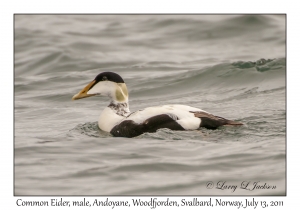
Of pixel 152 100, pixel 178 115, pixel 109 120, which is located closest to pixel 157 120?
pixel 178 115

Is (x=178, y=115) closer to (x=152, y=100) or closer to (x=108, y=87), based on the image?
(x=108, y=87)

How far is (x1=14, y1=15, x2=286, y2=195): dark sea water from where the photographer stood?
24.5ft

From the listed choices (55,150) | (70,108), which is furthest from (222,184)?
(70,108)

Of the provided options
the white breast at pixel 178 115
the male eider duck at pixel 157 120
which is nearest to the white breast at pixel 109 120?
the male eider duck at pixel 157 120

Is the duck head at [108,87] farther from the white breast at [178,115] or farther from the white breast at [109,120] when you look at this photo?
the white breast at [178,115]

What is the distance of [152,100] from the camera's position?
12.0 metres

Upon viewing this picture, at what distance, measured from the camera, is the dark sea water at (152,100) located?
7.46 m

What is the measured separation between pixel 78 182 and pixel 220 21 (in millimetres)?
10809

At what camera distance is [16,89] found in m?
13.4

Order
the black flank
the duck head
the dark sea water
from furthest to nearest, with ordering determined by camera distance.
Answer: the duck head < the black flank < the dark sea water

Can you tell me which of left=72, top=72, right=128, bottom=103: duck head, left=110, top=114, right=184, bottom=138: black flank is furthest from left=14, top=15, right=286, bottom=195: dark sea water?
left=72, top=72, right=128, bottom=103: duck head

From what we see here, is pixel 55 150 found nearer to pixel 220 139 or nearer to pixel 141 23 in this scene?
pixel 220 139

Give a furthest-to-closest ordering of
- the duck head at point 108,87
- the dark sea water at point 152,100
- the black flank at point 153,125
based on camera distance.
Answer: the duck head at point 108,87 < the black flank at point 153,125 < the dark sea water at point 152,100

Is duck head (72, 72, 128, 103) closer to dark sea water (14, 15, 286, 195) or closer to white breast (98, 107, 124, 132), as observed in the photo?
white breast (98, 107, 124, 132)
